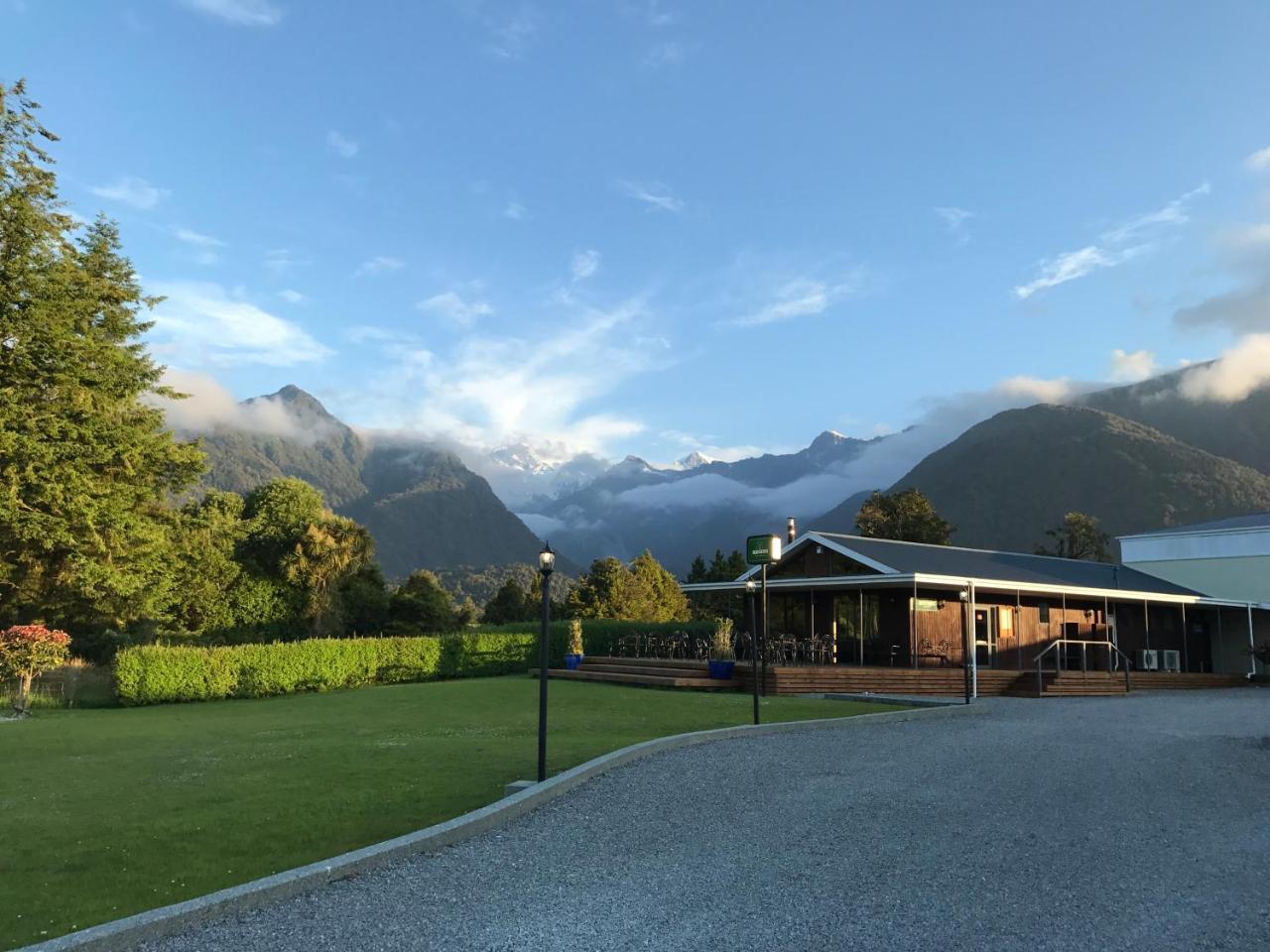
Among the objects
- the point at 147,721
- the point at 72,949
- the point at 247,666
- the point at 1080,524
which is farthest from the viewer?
the point at 1080,524

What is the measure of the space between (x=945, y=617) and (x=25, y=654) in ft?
74.2

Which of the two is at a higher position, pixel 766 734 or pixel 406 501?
pixel 406 501

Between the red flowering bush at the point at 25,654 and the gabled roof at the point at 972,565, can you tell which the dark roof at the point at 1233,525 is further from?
the red flowering bush at the point at 25,654

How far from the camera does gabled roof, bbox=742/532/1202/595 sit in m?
23.1

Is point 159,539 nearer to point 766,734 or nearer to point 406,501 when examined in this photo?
point 766,734

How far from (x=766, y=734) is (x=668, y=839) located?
5.54m

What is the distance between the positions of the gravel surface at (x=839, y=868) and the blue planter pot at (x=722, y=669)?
1114 cm

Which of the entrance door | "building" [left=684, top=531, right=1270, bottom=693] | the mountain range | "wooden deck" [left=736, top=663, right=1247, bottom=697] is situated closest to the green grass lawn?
"wooden deck" [left=736, top=663, right=1247, bottom=697]

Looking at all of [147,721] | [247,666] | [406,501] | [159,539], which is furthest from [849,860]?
[406,501]

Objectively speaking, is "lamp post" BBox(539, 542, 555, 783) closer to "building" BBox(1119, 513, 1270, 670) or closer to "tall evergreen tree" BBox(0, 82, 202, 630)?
"tall evergreen tree" BBox(0, 82, 202, 630)

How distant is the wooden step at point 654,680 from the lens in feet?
68.5

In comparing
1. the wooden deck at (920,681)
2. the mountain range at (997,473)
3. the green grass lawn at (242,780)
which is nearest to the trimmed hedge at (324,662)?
the green grass lawn at (242,780)

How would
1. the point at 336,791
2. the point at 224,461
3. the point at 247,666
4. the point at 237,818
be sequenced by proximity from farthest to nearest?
the point at 224,461 < the point at 247,666 < the point at 336,791 < the point at 237,818

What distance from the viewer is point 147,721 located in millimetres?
16641
